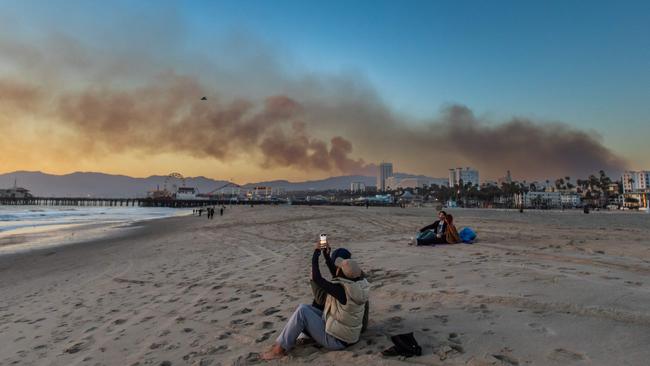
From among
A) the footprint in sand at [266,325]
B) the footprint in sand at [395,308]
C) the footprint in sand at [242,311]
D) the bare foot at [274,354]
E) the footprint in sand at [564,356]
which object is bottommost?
the footprint in sand at [242,311]

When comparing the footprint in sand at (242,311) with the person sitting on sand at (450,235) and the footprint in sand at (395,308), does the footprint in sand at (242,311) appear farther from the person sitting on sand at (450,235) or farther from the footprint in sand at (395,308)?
the person sitting on sand at (450,235)

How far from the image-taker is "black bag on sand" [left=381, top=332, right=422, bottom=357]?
3361mm

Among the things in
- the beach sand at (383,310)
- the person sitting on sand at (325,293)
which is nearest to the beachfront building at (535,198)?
the beach sand at (383,310)

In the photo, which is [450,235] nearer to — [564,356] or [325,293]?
[325,293]

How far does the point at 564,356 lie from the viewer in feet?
10.2

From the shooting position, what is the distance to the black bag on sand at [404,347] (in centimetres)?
336


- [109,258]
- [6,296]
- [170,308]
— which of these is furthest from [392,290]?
[109,258]

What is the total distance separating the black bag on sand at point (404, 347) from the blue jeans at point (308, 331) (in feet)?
1.70

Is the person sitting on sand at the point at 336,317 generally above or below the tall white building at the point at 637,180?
below

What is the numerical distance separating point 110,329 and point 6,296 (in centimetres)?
490

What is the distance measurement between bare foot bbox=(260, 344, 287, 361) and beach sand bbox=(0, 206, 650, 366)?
0.09 meters

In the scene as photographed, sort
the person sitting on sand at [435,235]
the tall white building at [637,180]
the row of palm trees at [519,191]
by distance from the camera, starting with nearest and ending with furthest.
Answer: the person sitting on sand at [435,235] → the row of palm trees at [519,191] → the tall white building at [637,180]

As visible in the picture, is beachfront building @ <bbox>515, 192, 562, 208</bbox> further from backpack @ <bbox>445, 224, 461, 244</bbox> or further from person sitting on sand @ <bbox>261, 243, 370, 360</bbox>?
person sitting on sand @ <bbox>261, 243, 370, 360</bbox>

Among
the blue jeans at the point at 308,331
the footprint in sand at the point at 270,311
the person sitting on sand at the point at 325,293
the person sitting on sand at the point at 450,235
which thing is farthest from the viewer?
the person sitting on sand at the point at 450,235
